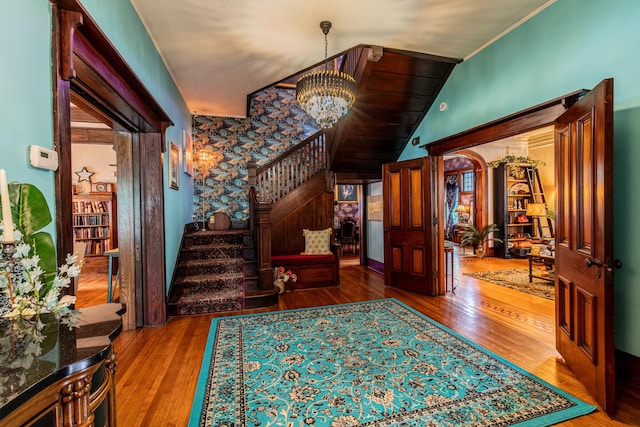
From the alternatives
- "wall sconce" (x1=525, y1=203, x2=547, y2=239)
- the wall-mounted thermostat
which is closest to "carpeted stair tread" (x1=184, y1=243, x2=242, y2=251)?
the wall-mounted thermostat

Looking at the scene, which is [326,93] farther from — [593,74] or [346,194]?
[346,194]

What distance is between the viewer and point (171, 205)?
3994mm

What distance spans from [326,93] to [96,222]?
6.04 meters

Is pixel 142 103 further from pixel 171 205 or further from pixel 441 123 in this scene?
pixel 441 123

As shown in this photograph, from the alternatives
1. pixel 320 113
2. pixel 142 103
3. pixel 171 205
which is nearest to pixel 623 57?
pixel 320 113

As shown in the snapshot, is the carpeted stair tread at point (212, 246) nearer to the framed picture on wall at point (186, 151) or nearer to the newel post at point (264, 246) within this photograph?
the newel post at point (264, 246)

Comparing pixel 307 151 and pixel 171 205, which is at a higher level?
pixel 307 151

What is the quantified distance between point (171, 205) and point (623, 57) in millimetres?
4871

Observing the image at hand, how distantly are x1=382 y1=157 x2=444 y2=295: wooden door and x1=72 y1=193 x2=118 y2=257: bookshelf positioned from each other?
583 centimetres

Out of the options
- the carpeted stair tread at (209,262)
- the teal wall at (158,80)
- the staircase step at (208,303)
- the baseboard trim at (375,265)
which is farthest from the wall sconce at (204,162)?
the baseboard trim at (375,265)

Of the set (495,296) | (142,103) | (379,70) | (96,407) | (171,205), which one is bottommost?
(495,296)

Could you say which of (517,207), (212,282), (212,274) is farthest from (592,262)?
(517,207)

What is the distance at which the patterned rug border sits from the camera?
4553 millimetres

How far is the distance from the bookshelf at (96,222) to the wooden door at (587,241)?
756 centimetres
